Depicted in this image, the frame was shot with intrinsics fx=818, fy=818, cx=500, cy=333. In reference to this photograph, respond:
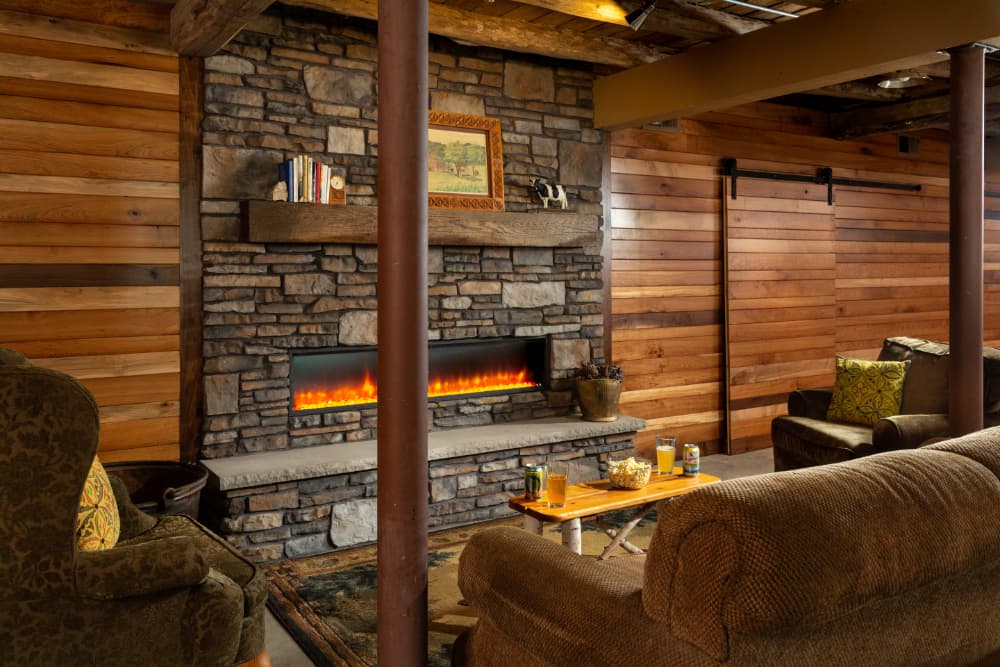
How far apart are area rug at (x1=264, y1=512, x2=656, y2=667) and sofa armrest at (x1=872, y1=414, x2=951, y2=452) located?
124cm

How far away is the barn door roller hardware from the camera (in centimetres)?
596

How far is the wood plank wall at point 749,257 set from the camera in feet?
18.5

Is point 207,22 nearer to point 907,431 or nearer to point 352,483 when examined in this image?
point 352,483

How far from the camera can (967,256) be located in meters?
3.81

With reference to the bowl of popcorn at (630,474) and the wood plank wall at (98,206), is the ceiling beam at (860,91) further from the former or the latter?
the wood plank wall at (98,206)

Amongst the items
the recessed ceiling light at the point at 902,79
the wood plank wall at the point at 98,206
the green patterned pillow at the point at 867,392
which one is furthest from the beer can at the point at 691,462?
the recessed ceiling light at the point at 902,79

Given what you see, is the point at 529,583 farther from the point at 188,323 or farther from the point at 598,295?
the point at 598,295

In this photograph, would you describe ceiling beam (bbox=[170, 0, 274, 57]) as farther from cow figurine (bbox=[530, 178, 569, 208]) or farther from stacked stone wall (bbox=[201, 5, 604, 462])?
cow figurine (bbox=[530, 178, 569, 208])

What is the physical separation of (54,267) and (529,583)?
9.52ft

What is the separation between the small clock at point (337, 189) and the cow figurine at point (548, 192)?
4.10ft

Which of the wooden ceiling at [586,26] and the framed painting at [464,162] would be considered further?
the framed painting at [464,162]

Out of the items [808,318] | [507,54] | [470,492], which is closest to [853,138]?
[808,318]

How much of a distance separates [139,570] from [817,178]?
583 cm

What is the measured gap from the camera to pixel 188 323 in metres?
3.99
